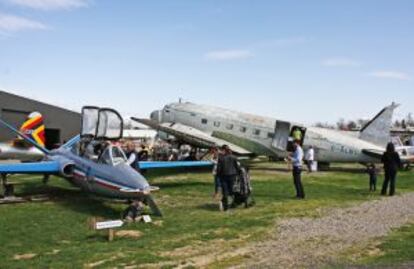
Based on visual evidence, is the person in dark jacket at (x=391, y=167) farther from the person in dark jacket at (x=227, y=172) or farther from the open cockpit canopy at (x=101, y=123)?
the open cockpit canopy at (x=101, y=123)

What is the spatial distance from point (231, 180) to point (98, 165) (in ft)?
12.7

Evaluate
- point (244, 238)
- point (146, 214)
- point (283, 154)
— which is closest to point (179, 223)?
point (146, 214)

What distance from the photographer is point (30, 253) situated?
32.7 ft

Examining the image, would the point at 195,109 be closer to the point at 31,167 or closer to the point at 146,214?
the point at 31,167

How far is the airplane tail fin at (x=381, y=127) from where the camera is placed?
29.4 metres

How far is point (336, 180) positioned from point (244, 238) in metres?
14.1

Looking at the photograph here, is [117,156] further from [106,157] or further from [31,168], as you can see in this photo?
[31,168]

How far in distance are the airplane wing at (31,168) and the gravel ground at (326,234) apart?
27.1 feet

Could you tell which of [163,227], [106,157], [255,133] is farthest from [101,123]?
[255,133]

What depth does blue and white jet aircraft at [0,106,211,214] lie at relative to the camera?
1378cm

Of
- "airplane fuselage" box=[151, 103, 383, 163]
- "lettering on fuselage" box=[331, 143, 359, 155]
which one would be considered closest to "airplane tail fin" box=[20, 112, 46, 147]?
"airplane fuselage" box=[151, 103, 383, 163]

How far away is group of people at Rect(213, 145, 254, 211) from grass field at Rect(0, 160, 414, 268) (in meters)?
0.41

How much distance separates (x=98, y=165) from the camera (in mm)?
15203

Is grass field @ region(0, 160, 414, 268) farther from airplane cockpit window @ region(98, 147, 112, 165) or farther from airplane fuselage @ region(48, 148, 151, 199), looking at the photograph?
airplane cockpit window @ region(98, 147, 112, 165)
